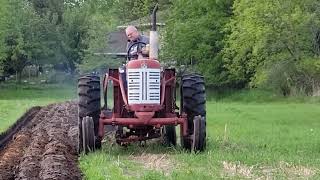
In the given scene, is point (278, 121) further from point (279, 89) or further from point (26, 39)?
point (26, 39)

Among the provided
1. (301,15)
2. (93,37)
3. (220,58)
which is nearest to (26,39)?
(93,37)

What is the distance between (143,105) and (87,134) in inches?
43.6

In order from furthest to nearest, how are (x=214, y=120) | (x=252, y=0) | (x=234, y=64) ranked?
(x=234, y=64) < (x=252, y=0) < (x=214, y=120)

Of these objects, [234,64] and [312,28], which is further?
[234,64]

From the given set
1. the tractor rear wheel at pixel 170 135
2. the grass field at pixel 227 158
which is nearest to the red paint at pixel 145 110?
the grass field at pixel 227 158

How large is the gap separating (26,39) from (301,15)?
2845 centimetres

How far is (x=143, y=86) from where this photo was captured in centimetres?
1247

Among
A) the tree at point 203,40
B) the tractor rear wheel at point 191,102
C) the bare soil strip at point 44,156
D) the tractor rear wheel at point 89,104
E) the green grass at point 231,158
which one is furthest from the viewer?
the tree at point 203,40

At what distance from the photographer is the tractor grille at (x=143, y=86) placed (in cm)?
1248

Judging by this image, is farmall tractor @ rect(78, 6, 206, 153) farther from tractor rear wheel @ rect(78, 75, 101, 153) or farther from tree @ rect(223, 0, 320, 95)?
tree @ rect(223, 0, 320, 95)

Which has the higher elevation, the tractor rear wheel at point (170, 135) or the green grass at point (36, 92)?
the tractor rear wheel at point (170, 135)

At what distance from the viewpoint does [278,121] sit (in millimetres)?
24188

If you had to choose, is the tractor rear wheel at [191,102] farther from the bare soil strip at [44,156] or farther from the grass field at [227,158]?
the bare soil strip at [44,156]

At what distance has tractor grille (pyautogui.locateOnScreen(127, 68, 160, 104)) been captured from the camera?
12.5m
